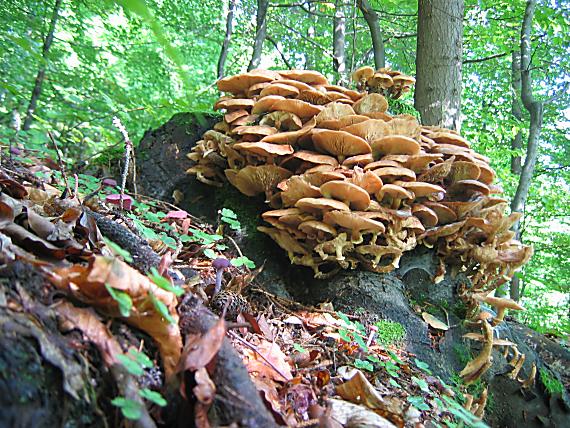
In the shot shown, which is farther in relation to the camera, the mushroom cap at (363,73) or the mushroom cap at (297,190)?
the mushroom cap at (363,73)

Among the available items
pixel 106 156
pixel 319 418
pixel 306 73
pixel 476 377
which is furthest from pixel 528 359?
pixel 106 156

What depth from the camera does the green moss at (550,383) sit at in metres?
3.61

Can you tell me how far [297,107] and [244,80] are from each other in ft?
2.53

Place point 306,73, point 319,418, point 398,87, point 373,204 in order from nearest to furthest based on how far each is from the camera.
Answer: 1. point 319,418
2. point 373,204
3. point 306,73
4. point 398,87

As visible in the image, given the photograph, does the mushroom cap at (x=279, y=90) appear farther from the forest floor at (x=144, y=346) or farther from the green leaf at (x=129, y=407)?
the green leaf at (x=129, y=407)

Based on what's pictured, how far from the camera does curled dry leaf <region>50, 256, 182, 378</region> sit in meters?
1.19

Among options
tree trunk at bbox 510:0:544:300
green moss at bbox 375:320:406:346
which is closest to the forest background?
tree trunk at bbox 510:0:544:300

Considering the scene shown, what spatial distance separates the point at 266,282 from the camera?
11.2 ft

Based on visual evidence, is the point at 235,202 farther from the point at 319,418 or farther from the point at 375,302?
the point at 319,418

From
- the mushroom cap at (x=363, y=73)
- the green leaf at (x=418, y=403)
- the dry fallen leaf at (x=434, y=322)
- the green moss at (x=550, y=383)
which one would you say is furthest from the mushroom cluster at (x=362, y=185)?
the green leaf at (x=418, y=403)

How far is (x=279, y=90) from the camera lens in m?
3.54

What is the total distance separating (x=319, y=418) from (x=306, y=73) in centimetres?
318

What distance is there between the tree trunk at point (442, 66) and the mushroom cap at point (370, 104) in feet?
5.11

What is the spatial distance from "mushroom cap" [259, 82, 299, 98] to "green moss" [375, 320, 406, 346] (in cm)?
219
